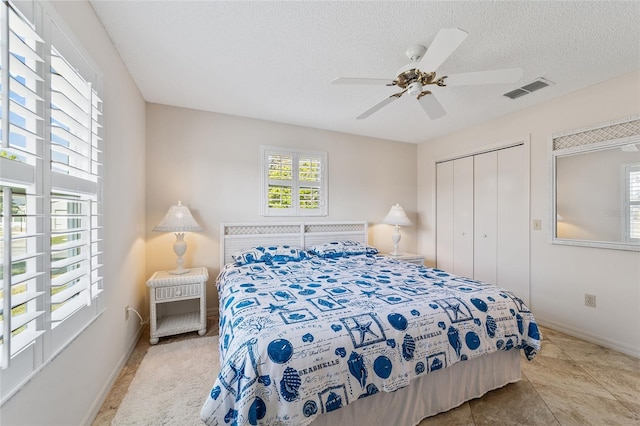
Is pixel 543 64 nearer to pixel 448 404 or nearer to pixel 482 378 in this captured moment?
pixel 482 378

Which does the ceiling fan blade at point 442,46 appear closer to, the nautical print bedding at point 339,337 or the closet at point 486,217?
the nautical print bedding at point 339,337

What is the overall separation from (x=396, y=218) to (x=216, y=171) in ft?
8.73

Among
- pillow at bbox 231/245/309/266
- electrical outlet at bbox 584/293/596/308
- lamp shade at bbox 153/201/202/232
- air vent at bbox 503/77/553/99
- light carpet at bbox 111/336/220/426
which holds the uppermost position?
air vent at bbox 503/77/553/99

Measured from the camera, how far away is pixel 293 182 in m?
3.68

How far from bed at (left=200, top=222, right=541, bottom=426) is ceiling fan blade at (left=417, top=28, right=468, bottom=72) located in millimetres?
1544

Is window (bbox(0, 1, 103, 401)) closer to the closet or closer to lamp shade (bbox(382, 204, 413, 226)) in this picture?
lamp shade (bbox(382, 204, 413, 226))

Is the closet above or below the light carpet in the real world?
above

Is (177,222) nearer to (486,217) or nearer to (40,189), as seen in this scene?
(40,189)

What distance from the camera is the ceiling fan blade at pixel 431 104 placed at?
1997 millimetres

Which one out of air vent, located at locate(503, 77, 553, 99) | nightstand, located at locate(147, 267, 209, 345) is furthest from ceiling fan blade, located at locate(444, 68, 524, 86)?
nightstand, located at locate(147, 267, 209, 345)

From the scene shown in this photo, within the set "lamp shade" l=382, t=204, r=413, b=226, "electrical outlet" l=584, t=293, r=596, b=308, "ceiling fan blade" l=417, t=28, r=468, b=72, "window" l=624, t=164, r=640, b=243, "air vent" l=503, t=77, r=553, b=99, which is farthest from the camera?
"lamp shade" l=382, t=204, r=413, b=226

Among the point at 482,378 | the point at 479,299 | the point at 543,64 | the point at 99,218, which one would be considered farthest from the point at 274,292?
the point at 543,64

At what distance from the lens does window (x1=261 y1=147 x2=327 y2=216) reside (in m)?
3.53

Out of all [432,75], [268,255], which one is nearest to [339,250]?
[268,255]
